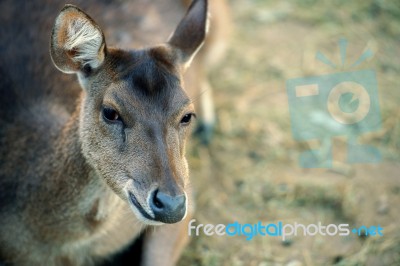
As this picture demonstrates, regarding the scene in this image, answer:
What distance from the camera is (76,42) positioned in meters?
3.43

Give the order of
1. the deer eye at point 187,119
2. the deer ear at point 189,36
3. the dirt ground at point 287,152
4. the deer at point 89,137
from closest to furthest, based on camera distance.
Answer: the deer at point 89,137 → the deer eye at point 187,119 → the deer ear at point 189,36 → the dirt ground at point 287,152

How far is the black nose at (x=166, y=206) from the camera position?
3.06m

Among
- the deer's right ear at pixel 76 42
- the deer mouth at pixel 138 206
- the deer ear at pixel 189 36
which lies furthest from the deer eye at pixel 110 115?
the deer ear at pixel 189 36

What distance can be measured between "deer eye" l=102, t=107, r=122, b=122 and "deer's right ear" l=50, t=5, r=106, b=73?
12.8 inches

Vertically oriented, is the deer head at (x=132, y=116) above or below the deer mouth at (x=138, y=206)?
above

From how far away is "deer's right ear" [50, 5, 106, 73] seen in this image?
332 cm

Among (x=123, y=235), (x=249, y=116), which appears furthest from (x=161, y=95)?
(x=249, y=116)

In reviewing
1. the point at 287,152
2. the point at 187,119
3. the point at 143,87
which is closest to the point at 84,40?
the point at 143,87

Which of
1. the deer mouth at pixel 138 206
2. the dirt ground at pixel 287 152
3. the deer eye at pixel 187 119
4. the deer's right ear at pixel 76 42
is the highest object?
the deer's right ear at pixel 76 42

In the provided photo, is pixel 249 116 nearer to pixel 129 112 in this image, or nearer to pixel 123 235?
pixel 123 235

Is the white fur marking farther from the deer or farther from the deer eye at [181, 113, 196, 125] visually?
the deer eye at [181, 113, 196, 125]

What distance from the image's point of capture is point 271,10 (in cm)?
704

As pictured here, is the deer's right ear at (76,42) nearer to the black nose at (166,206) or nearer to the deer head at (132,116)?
the deer head at (132,116)

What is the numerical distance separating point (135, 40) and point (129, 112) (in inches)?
69.4
